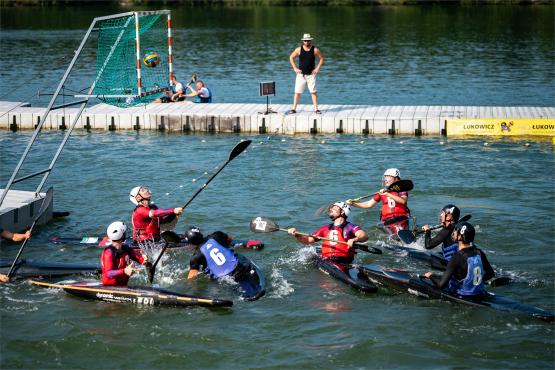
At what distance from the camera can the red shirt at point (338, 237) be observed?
50.3 ft

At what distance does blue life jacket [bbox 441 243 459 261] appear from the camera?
1548 centimetres

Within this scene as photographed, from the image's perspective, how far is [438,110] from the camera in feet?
92.2

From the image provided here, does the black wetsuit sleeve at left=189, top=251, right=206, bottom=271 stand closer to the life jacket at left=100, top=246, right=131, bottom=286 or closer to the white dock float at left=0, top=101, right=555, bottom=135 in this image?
the life jacket at left=100, top=246, right=131, bottom=286

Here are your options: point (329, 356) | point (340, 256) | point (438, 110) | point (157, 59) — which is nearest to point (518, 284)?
point (340, 256)

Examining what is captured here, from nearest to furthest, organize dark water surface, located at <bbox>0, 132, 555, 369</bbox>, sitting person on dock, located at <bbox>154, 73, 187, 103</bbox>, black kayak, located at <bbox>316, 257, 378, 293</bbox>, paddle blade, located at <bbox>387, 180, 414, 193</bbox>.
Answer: dark water surface, located at <bbox>0, 132, 555, 369</bbox>
black kayak, located at <bbox>316, 257, 378, 293</bbox>
paddle blade, located at <bbox>387, 180, 414, 193</bbox>
sitting person on dock, located at <bbox>154, 73, 187, 103</bbox>

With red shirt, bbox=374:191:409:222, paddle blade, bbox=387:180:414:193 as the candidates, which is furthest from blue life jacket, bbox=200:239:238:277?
red shirt, bbox=374:191:409:222

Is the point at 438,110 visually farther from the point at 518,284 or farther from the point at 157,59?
the point at 518,284

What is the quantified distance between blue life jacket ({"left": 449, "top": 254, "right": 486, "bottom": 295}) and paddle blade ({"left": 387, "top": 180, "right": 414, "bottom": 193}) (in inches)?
129

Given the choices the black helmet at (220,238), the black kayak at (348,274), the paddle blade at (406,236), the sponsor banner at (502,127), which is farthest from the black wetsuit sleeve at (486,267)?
the sponsor banner at (502,127)

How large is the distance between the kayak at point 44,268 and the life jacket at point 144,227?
1.08 meters

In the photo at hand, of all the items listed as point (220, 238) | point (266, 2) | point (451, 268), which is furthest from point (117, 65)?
point (266, 2)

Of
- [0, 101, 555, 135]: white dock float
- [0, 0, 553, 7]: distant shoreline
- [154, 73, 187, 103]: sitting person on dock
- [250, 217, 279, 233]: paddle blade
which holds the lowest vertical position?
[250, 217, 279, 233]: paddle blade

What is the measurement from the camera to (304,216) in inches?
770

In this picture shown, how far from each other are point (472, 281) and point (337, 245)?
276 cm
